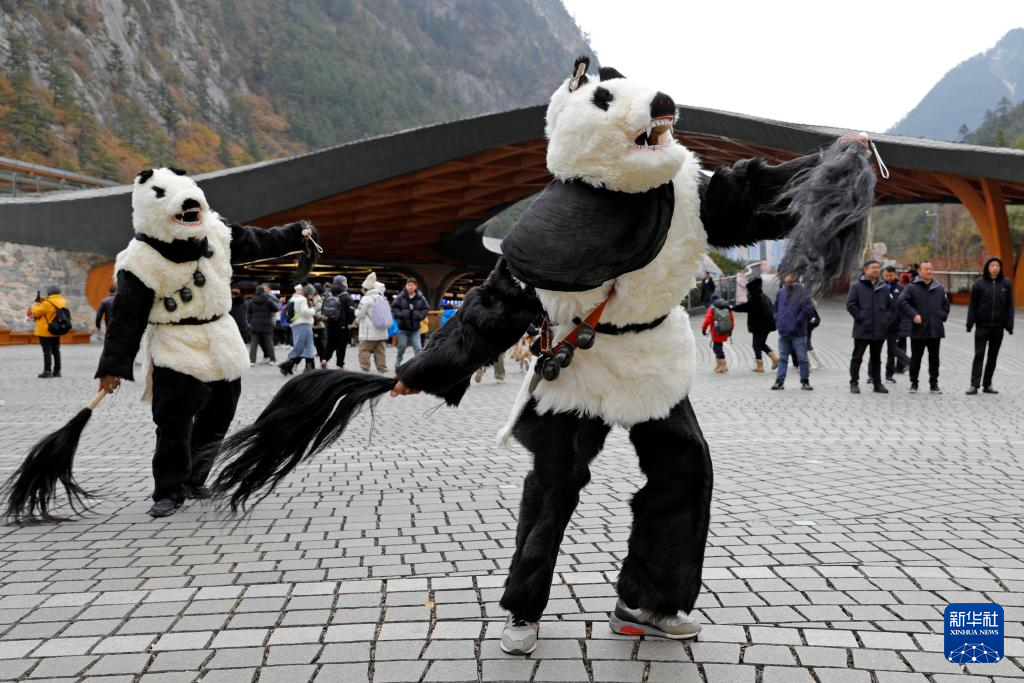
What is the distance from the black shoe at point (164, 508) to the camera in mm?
4512

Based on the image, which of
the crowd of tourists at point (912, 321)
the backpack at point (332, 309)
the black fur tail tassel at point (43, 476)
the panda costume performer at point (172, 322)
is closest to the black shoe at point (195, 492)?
the panda costume performer at point (172, 322)

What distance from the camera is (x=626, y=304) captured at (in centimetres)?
255

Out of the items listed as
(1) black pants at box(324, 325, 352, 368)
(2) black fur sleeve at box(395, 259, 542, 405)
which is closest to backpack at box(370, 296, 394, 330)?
(1) black pants at box(324, 325, 352, 368)

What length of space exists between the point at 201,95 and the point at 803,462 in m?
74.8

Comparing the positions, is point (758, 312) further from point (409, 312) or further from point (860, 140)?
point (860, 140)

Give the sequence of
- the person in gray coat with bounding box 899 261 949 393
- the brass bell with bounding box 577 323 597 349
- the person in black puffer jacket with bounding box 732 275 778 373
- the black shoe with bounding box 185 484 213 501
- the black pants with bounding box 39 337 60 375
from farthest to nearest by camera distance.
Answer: the black pants with bounding box 39 337 60 375 → the person in black puffer jacket with bounding box 732 275 778 373 → the person in gray coat with bounding box 899 261 949 393 → the black shoe with bounding box 185 484 213 501 → the brass bell with bounding box 577 323 597 349

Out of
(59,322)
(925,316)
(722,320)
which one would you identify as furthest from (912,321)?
(59,322)

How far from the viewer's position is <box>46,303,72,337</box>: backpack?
1306 centimetres

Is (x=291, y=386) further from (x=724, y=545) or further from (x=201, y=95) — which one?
(x=201, y=95)

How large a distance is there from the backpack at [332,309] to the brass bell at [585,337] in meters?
11.8

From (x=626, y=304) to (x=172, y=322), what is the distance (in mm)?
3116

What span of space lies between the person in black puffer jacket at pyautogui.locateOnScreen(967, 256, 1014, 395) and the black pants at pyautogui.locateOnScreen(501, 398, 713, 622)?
8.69 metres

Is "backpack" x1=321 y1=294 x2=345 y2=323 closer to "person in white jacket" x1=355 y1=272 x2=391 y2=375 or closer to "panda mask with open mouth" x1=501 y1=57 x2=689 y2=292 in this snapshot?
"person in white jacket" x1=355 y1=272 x2=391 y2=375

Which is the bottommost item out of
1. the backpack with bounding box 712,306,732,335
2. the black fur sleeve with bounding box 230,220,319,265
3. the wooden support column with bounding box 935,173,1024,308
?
the backpack with bounding box 712,306,732,335
